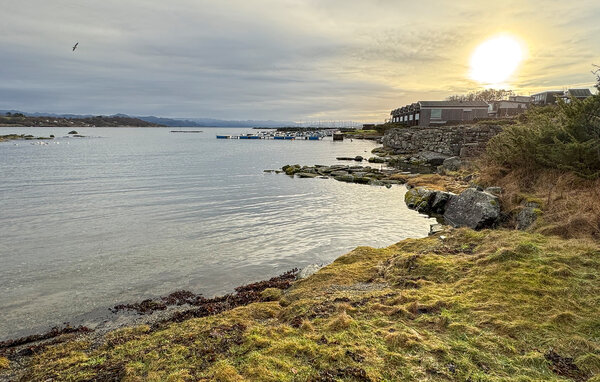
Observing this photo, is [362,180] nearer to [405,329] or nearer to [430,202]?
[430,202]

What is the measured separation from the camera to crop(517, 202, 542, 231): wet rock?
12555 mm

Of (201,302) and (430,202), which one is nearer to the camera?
(201,302)

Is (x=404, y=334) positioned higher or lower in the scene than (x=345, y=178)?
lower

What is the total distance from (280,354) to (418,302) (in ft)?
11.2

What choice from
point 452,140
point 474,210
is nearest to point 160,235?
point 474,210

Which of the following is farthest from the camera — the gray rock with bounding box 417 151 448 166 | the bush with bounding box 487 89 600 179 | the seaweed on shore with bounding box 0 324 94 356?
the gray rock with bounding box 417 151 448 166

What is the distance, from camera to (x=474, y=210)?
626 inches

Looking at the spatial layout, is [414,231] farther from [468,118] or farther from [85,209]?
[468,118]

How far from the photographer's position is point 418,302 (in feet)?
23.9

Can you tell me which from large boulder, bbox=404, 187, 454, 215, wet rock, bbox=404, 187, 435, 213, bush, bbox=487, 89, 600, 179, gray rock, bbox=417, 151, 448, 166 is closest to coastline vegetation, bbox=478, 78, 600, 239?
bush, bbox=487, 89, 600, 179

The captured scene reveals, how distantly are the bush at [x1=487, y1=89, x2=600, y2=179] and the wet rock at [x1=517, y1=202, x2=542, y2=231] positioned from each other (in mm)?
2261

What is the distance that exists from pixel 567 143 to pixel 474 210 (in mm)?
4884

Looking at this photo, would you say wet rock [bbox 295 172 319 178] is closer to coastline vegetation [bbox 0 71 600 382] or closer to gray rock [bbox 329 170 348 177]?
gray rock [bbox 329 170 348 177]

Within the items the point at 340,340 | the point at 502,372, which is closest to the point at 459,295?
the point at 502,372
